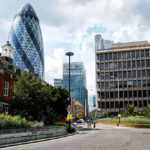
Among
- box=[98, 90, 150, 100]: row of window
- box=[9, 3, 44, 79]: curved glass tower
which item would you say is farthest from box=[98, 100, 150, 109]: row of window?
box=[9, 3, 44, 79]: curved glass tower

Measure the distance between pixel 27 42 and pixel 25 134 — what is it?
539 feet

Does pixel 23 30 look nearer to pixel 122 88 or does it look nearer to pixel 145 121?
pixel 122 88

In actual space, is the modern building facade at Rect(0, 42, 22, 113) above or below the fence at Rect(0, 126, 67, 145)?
above

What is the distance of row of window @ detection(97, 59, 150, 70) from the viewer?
86531 mm

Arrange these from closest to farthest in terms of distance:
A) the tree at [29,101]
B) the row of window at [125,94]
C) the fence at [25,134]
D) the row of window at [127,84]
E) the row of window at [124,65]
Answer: the fence at [25,134] → the tree at [29,101] → the row of window at [125,94] → the row of window at [127,84] → the row of window at [124,65]

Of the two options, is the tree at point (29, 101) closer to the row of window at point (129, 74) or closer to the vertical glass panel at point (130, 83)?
the row of window at point (129, 74)

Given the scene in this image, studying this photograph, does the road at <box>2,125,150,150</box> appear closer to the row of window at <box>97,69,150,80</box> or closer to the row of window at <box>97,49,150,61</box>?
the row of window at <box>97,69,150,80</box>

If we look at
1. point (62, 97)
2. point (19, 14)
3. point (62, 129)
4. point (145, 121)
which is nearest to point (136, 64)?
point (145, 121)

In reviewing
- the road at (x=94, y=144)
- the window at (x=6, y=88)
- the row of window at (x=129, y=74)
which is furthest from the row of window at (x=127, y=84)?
the road at (x=94, y=144)

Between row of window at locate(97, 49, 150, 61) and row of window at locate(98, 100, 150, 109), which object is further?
row of window at locate(97, 49, 150, 61)

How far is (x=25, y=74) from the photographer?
2912cm

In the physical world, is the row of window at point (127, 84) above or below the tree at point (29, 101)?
above

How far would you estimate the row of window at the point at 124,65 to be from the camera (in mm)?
86531

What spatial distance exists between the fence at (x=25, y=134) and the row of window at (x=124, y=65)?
69251 mm
